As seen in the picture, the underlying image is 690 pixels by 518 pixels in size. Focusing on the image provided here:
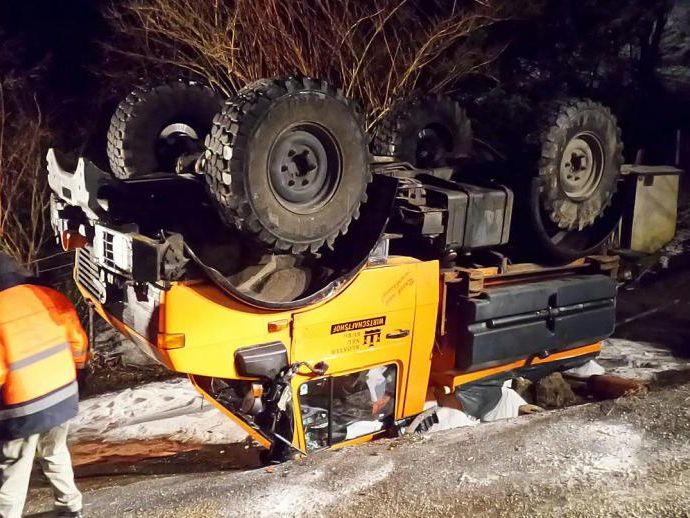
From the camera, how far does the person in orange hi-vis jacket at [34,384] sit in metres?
2.82

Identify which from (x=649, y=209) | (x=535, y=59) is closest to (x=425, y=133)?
(x=649, y=209)

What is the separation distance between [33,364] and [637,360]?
586 cm

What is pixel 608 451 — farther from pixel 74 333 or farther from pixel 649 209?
pixel 74 333

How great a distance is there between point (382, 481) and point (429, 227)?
1619 millimetres

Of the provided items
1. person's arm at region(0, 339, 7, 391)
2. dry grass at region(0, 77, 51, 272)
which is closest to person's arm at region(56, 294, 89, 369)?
person's arm at region(0, 339, 7, 391)

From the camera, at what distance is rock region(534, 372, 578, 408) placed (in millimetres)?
5480

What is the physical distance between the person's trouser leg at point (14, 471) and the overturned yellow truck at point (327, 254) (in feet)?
2.62

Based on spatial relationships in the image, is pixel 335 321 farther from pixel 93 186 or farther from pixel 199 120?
pixel 199 120

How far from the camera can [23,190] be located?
925cm

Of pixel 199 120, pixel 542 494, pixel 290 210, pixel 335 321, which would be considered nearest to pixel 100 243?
pixel 290 210

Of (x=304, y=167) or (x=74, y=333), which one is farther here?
(x=304, y=167)

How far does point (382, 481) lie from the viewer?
336cm

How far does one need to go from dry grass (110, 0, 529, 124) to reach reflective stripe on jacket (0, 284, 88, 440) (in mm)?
7446

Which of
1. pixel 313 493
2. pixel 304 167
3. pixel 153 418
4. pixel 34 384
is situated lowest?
pixel 153 418
